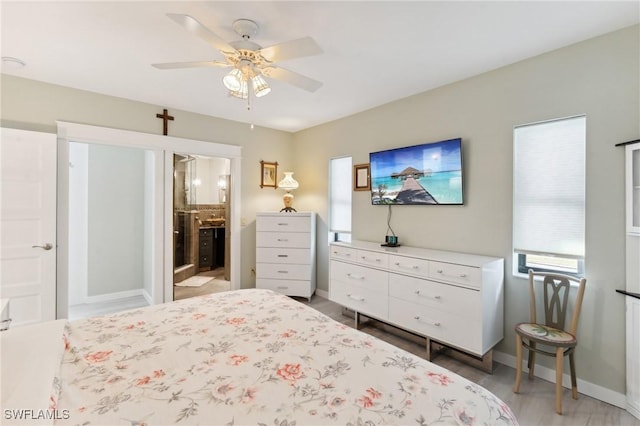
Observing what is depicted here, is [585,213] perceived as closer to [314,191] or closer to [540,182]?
[540,182]

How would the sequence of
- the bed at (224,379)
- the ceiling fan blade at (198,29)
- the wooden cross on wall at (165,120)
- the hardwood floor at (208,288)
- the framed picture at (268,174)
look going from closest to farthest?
the bed at (224,379) → the ceiling fan blade at (198,29) → the wooden cross on wall at (165,120) → the hardwood floor at (208,288) → the framed picture at (268,174)

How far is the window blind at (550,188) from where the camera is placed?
7.24ft

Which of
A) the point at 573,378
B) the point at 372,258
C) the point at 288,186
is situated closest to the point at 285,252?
the point at 288,186

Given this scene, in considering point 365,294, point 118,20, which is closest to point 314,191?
point 365,294

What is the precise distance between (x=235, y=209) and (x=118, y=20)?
2670 mm

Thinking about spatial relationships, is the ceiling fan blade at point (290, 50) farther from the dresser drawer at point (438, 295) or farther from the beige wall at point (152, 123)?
the beige wall at point (152, 123)

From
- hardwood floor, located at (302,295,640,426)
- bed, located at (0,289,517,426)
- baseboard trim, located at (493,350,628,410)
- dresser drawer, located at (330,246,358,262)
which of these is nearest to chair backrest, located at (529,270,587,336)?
baseboard trim, located at (493,350,628,410)

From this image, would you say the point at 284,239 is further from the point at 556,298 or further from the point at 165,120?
the point at 556,298

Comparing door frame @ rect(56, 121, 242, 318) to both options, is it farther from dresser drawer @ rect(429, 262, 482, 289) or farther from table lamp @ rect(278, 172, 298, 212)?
dresser drawer @ rect(429, 262, 482, 289)

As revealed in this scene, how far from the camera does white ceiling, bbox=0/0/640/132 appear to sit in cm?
183

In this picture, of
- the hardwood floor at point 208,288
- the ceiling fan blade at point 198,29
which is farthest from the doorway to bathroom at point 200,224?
the ceiling fan blade at point 198,29

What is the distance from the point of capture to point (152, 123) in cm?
357

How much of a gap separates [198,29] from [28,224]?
2.63 meters

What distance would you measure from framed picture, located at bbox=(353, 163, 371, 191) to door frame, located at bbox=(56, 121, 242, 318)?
5.75ft
